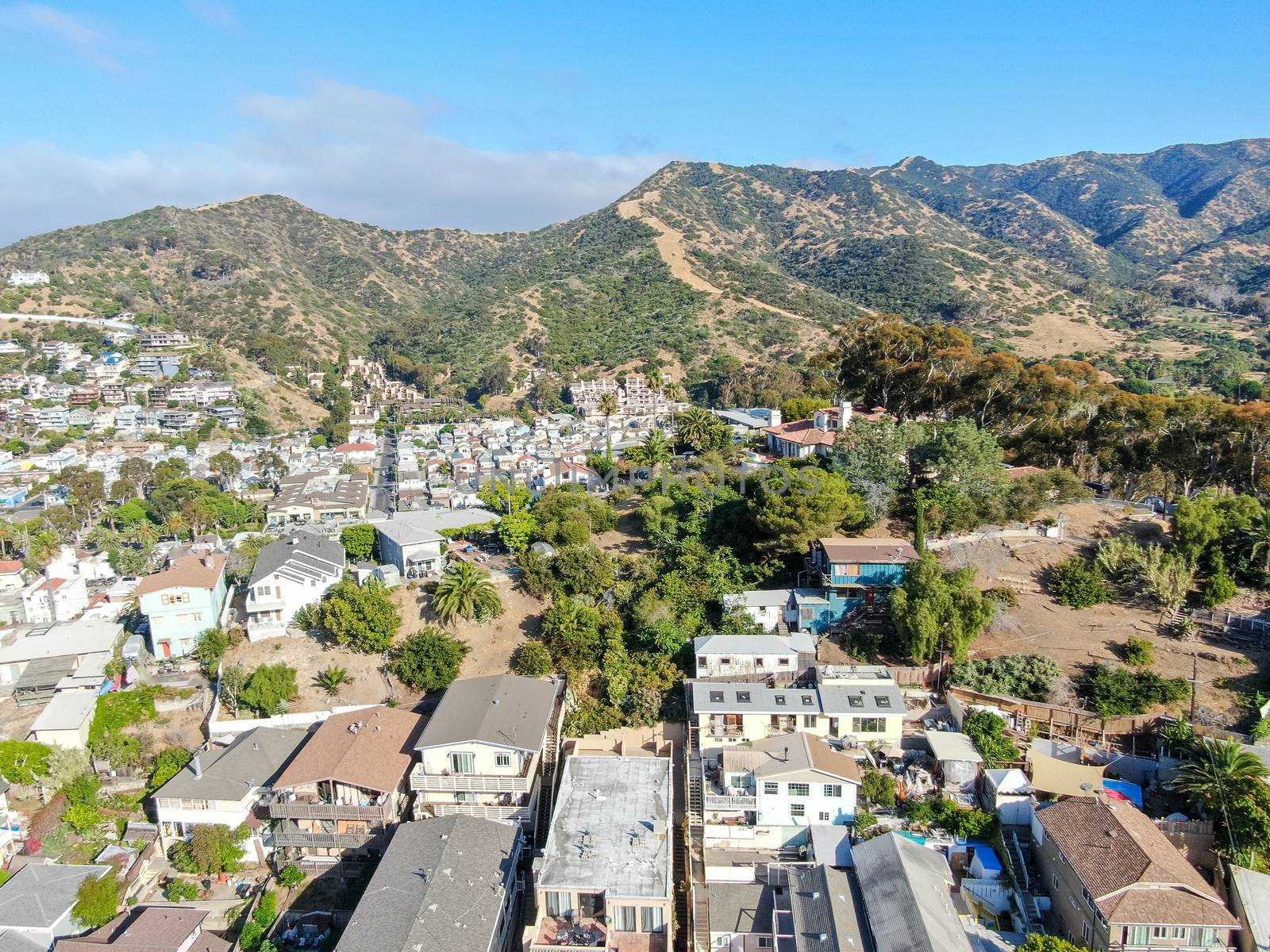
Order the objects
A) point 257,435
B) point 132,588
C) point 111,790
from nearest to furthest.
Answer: point 111,790 < point 132,588 < point 257,435

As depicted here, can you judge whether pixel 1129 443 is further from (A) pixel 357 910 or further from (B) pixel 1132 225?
(B) pixel 1132 225

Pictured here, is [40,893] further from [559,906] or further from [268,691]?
[559,906]

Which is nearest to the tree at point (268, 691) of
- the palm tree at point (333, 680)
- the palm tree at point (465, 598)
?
the palm tree at point (333, 680)

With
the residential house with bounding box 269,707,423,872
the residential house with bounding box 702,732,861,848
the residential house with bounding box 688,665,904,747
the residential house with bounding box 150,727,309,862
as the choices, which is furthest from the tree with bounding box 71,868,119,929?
the residential house with bounding box 688,665,904,747

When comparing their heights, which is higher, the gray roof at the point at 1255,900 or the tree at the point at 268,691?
the tree at the point at 268,691

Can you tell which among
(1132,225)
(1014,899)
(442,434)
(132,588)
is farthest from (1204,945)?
(1132,225)

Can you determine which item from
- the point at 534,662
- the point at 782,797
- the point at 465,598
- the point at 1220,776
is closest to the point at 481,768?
the point at 534,662

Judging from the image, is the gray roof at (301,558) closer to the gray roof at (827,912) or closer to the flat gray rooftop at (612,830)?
the flat gray rooftop at (612,830)
